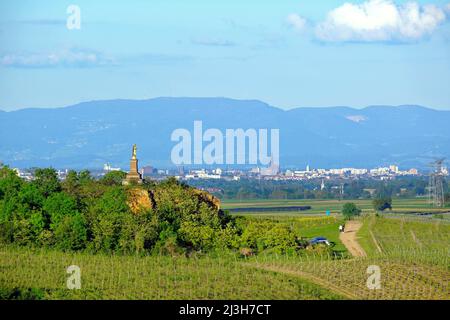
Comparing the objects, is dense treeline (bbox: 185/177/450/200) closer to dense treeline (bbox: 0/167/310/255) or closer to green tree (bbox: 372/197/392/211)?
green tree (bbox: 372/197/392/211)

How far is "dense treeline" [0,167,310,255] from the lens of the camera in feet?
135

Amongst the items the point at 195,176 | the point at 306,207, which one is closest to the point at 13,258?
the point at 306,207

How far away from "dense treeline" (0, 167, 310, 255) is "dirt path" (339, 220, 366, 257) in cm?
287

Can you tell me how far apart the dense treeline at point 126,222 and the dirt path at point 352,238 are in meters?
2.87

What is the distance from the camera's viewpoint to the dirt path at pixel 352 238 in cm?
4560

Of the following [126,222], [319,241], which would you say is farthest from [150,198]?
[319,241]

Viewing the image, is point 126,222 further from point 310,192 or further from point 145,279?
point 310,192

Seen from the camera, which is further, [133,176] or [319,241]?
[133,176]

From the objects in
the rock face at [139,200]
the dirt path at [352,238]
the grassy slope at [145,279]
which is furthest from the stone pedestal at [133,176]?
the grassy slope at [145,279]

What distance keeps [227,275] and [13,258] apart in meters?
7.34

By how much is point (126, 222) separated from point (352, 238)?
12.4 metres

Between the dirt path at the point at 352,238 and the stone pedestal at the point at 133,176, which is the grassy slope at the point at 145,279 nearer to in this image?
the dirt path at the point at 352,238

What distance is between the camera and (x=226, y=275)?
35344mm
